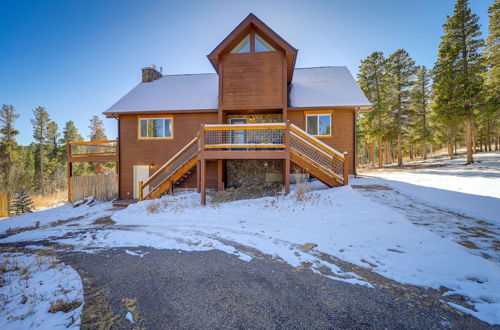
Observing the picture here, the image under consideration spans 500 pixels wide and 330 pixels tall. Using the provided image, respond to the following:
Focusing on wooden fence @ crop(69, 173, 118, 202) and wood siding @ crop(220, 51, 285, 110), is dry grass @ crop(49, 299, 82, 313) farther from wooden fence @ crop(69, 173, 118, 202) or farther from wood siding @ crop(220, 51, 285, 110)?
wooden fence @ crop(69, 173, 118, 202)

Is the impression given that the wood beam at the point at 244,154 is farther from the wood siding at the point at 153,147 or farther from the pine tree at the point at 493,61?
the pine tree at the point at 493,61

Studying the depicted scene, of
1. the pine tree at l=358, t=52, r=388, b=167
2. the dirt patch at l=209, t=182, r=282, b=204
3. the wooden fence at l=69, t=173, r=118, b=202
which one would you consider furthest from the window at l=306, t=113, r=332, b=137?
the pine tree at l=358, t=52, r=388, b=167

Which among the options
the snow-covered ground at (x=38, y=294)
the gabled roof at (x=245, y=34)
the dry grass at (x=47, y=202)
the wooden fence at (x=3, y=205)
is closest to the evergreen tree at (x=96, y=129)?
the dry grass at (x=47, y=202)

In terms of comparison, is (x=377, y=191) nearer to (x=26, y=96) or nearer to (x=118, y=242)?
(x=118, y=242)

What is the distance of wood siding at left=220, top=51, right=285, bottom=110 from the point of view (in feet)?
32.3

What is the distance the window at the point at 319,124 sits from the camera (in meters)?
10.7

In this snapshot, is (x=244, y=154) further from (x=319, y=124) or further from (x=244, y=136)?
(x=319, y=124)

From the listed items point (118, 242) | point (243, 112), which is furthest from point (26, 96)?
point (118, 242)

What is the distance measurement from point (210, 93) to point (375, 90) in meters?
18.5

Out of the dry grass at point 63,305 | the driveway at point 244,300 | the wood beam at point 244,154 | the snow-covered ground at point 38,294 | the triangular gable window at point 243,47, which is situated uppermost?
the triangular gable window at point 243,47

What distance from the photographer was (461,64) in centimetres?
1510

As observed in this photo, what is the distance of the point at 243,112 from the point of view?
438 inches

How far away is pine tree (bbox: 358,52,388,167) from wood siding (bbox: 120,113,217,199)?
725 inches

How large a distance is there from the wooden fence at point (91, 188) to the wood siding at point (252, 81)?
9.61 metres
